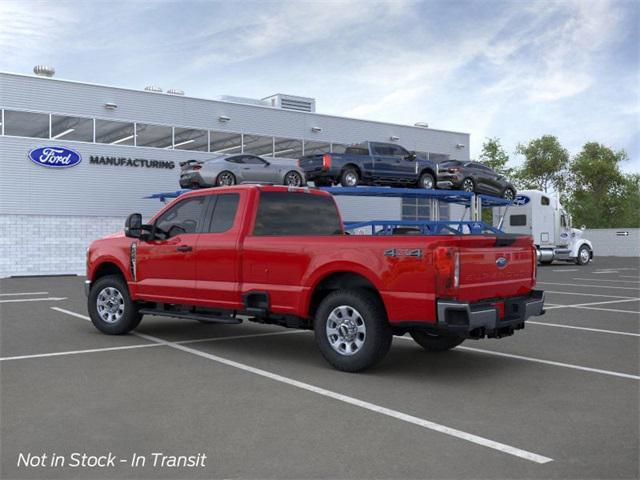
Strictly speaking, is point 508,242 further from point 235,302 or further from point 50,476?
point 50,476

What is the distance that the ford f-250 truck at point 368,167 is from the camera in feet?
73.6

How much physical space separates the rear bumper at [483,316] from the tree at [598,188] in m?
70.7

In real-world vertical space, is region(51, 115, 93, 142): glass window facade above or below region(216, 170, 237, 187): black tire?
above

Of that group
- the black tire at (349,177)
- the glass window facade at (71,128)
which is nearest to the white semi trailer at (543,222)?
the black tire at (349,177)

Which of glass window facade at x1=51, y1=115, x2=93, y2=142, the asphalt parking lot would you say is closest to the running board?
the asphalt parking lot

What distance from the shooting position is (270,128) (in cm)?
3300

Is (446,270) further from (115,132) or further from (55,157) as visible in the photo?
(115,132)

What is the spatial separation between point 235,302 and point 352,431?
3283 millimetres

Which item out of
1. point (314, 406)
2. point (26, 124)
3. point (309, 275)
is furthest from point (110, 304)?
point (26, 124)

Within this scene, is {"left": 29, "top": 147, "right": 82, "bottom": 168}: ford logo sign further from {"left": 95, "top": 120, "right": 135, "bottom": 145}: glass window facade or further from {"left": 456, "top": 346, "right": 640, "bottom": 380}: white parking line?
{"left": 456, "top": 346, "right": 640, "bottom": 380}: white parking line

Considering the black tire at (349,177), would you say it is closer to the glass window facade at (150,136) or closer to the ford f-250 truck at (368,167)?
the ford f-250 truck at (368,167)

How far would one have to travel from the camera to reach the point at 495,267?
6.66 meters

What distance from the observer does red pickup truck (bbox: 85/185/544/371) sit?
Result: 627 cm

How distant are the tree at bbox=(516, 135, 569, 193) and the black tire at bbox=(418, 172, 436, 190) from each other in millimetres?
53233
